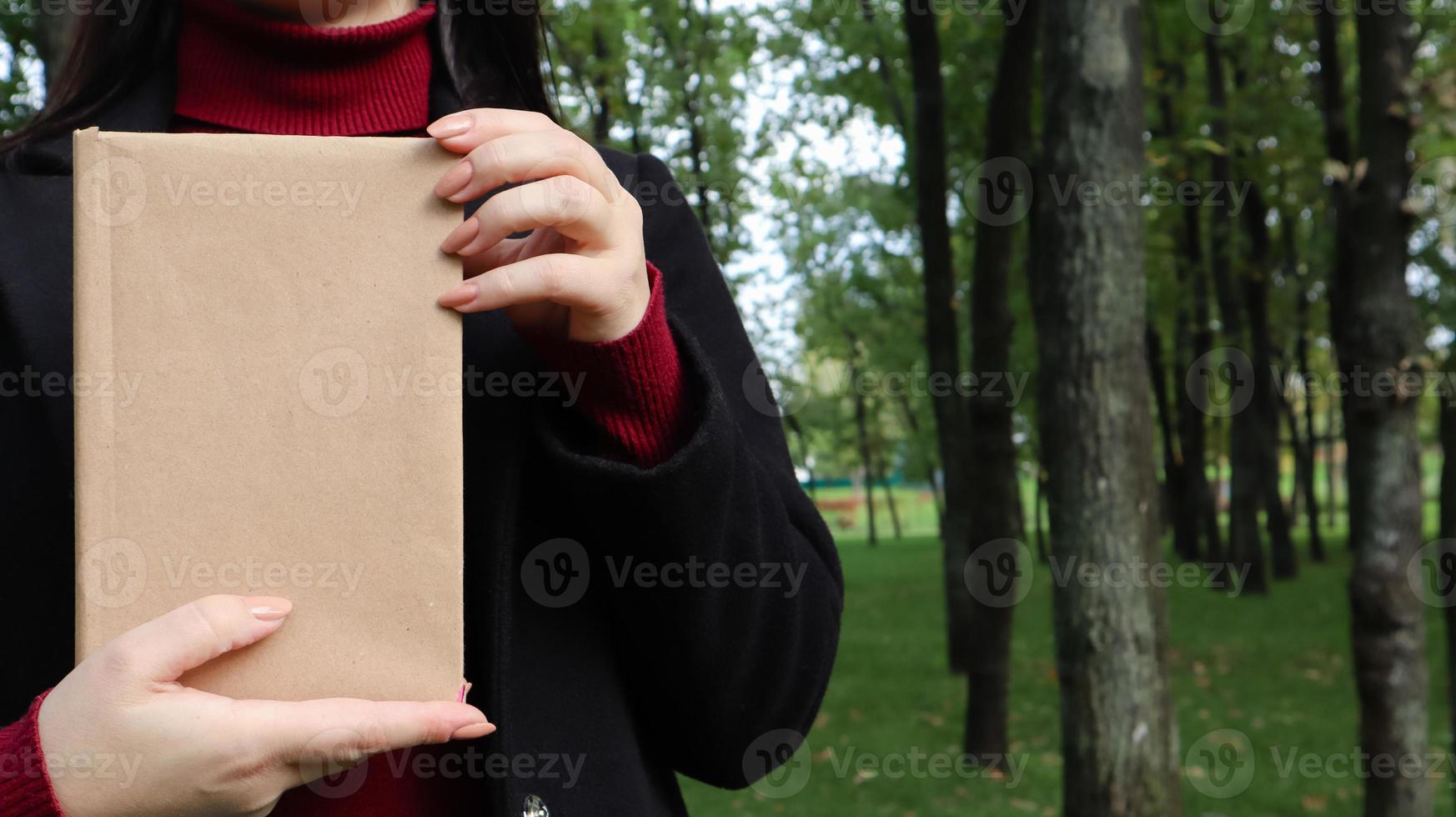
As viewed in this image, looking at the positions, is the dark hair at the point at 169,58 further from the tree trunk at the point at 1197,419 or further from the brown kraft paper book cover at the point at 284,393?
the tree trunk at the point at 1197,419

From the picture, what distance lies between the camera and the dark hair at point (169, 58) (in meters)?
1.70

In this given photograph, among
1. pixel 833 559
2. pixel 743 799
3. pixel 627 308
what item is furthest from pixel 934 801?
pixel 627 308

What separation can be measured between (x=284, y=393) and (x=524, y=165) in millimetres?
324

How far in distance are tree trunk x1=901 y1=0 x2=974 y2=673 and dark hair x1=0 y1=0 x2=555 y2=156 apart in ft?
29.5

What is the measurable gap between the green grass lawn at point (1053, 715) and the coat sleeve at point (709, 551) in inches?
259

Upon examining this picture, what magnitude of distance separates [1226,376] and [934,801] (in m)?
14.8

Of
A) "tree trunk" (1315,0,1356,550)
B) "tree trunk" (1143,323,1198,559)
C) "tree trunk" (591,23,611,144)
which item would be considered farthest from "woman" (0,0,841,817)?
"tree trunk" (1143,323,1198,559)

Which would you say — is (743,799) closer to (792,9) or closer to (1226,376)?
(792,9)

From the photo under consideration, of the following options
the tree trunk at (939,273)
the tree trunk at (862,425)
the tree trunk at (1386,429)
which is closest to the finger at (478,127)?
the tree trunk at (1386,429)

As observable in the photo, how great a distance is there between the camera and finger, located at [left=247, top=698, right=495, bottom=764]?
1162 mm

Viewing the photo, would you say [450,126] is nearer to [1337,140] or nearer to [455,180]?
[455,180]

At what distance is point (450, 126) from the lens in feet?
4.08

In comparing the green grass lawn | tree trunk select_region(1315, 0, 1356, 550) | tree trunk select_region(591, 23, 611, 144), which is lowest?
the green grass lawn

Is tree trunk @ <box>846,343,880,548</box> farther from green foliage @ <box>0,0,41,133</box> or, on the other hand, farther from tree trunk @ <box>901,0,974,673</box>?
green foliage @ <box>0,0,41,133</box>
